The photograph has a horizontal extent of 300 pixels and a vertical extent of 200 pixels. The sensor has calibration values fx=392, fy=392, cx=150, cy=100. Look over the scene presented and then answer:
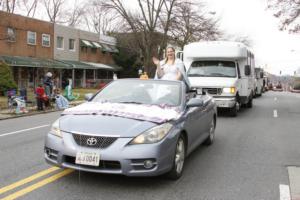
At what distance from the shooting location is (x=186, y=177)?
18.5 ft

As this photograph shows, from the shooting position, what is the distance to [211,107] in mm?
8133

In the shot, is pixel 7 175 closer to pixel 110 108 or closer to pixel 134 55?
pixel 110 108

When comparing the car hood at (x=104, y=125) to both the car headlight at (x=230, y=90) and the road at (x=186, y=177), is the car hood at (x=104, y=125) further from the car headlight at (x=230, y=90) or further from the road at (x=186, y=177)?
the car headlight at (x=230, y=90)

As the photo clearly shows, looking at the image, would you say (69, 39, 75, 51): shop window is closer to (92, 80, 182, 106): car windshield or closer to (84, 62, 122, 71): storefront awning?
(84, 62, 122, 71): storefront awning

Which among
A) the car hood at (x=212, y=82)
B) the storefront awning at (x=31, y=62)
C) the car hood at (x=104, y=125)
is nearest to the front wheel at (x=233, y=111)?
the car hood at (x=212, y=82)

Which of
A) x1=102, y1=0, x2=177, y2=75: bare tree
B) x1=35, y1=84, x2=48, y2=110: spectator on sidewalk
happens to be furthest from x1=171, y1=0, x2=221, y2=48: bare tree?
x1=35, y1=84, x2=48, y2=110: spectator on sidewalk

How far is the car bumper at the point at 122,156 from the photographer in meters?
4.70

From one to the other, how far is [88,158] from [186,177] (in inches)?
63.3

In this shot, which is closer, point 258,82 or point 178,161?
point 178,161

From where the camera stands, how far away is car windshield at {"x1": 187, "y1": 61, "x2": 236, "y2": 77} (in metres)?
13.9

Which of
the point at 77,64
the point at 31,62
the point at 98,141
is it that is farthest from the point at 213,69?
the point at 77,64

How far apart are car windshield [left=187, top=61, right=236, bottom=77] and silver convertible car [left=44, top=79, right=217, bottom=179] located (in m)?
8.02

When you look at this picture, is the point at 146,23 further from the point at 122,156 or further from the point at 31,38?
the point at 122,156

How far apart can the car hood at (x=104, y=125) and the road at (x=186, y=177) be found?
2.38 feet
